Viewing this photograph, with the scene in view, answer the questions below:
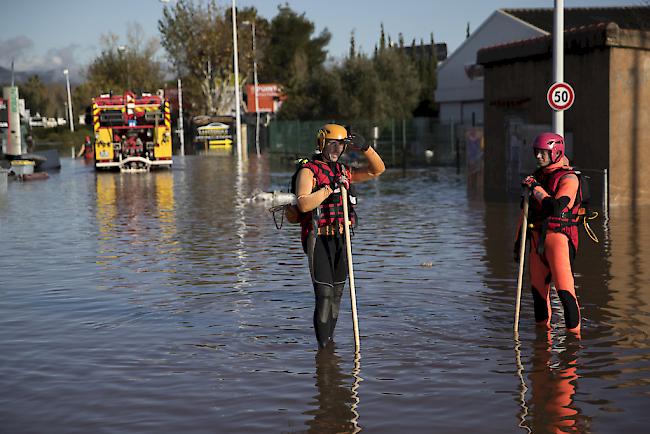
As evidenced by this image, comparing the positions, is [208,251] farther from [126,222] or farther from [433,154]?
[433,154]

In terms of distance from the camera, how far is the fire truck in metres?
36.7

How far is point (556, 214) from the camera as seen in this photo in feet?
26.9

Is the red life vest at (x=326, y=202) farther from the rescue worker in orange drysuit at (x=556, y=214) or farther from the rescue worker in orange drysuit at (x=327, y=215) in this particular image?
the rescue worker in orange drysuit at (x=556, y=214)

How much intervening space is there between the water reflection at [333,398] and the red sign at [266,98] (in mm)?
90041

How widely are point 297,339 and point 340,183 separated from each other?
5.05ft

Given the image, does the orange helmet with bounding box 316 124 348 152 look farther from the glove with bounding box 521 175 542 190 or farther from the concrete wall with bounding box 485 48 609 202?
the concrete wall with bounding box 485 48 609 202

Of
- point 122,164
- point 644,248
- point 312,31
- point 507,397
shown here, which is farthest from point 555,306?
point 312,31

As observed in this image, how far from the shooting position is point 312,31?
114375mm

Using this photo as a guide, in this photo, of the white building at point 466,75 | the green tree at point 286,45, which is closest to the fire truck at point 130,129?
the white building at point 466,75

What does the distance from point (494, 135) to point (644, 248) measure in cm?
971

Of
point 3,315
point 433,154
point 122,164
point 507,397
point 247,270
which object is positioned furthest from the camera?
point 433,154

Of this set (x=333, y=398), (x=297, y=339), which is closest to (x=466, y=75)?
(x=297, y=339)

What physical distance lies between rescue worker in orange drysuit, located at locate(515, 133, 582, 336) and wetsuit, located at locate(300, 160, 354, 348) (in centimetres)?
147


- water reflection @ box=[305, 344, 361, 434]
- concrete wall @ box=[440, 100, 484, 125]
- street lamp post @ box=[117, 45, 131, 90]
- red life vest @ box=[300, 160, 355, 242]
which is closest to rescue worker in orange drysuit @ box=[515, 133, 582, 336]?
red life vest @ box=[300, 160, 355, 242]
